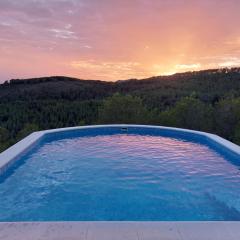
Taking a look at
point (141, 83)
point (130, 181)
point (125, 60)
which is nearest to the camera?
point (130, 181)

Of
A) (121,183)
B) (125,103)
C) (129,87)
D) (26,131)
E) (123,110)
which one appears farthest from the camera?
(129,87)

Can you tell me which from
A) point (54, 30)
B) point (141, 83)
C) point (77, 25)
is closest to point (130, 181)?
point (77, 25)

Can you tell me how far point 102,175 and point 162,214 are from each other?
1960 millimetres

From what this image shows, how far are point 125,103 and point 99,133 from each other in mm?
1926

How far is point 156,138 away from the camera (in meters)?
9.46

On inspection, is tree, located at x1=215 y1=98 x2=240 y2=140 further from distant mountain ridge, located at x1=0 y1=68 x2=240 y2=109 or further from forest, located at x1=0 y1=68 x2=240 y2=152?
distant mountain ridge, located at x1=0 y1=68 x2=240 y2=109

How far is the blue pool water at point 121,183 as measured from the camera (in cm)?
423

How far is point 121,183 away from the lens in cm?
553

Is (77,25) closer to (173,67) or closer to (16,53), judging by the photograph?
(16,53)
